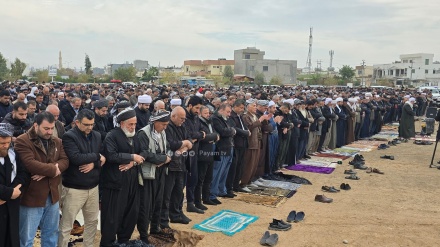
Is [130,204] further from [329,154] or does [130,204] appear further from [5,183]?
[329,154]

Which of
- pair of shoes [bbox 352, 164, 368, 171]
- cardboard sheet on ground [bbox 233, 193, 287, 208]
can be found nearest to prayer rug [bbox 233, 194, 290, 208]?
cardboard sheet on ground [bbox 233, 193, 287, 208]

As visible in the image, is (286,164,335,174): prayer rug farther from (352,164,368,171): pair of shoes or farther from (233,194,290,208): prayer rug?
(233,194,290,208): prayer rug

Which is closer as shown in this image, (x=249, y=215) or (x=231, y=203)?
(x=249, y=215)

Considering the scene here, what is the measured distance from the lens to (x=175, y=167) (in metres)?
5.76

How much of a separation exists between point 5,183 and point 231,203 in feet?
14.1

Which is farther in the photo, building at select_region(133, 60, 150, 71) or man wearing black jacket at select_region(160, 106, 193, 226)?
building at select_region(133, 60, 150, 71)

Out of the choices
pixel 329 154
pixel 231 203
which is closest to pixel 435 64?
pixel 329 154

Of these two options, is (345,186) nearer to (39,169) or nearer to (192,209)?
(192,209)

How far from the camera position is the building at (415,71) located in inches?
2943

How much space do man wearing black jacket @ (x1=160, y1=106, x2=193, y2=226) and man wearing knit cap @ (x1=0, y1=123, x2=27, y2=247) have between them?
216cm

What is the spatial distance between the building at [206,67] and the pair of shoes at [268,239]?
7182 centimetres

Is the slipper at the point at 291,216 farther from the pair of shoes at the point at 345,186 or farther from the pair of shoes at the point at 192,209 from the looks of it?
the pair of shoes at the point at 345,186

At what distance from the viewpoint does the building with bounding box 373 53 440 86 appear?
74762mm

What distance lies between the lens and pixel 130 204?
5.01 metres
